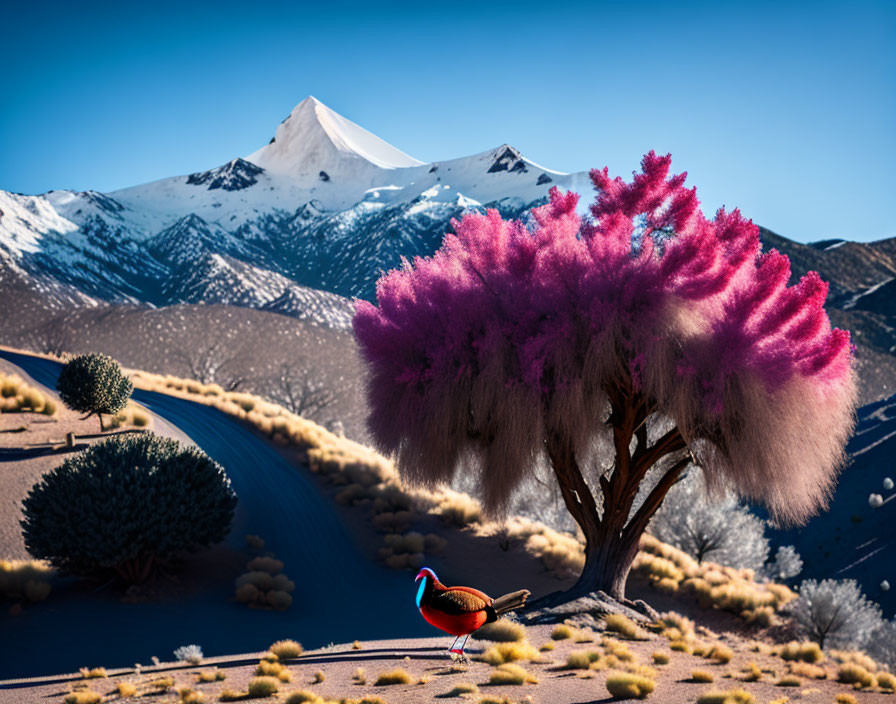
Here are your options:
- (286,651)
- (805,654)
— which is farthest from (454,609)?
(805,654)

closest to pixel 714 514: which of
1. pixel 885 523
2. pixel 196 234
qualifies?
pixel 885 523

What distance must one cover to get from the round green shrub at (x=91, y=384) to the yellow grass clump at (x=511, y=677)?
1577 centimetres

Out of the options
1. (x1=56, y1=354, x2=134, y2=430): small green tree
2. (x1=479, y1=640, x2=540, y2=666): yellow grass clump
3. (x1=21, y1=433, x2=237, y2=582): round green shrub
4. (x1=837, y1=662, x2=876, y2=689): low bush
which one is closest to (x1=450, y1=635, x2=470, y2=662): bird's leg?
(x1=479, y1=640, x2=540, y2=666): yellow grass clump

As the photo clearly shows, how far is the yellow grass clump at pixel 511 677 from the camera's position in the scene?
19.6 ft

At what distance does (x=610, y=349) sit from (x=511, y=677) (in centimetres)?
536

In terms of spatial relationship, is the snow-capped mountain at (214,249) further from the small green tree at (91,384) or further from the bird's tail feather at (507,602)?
the bird's tail feather at (507,602)

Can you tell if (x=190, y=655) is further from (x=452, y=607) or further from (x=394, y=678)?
(x=452, y=607)

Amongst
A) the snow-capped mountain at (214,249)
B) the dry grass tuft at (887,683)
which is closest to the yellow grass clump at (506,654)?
the dry grass tuft at (887,683)

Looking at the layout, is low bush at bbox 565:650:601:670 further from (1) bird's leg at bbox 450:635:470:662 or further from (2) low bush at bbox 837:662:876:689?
(2) low bush at bbox 837:662:876:689

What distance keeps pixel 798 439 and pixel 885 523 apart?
56.0 metres

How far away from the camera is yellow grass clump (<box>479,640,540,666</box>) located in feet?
A: 22.4

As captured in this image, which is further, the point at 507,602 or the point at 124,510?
the point at 124,510

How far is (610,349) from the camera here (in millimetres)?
9844

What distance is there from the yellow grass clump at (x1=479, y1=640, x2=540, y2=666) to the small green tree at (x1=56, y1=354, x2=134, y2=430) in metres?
15.1
